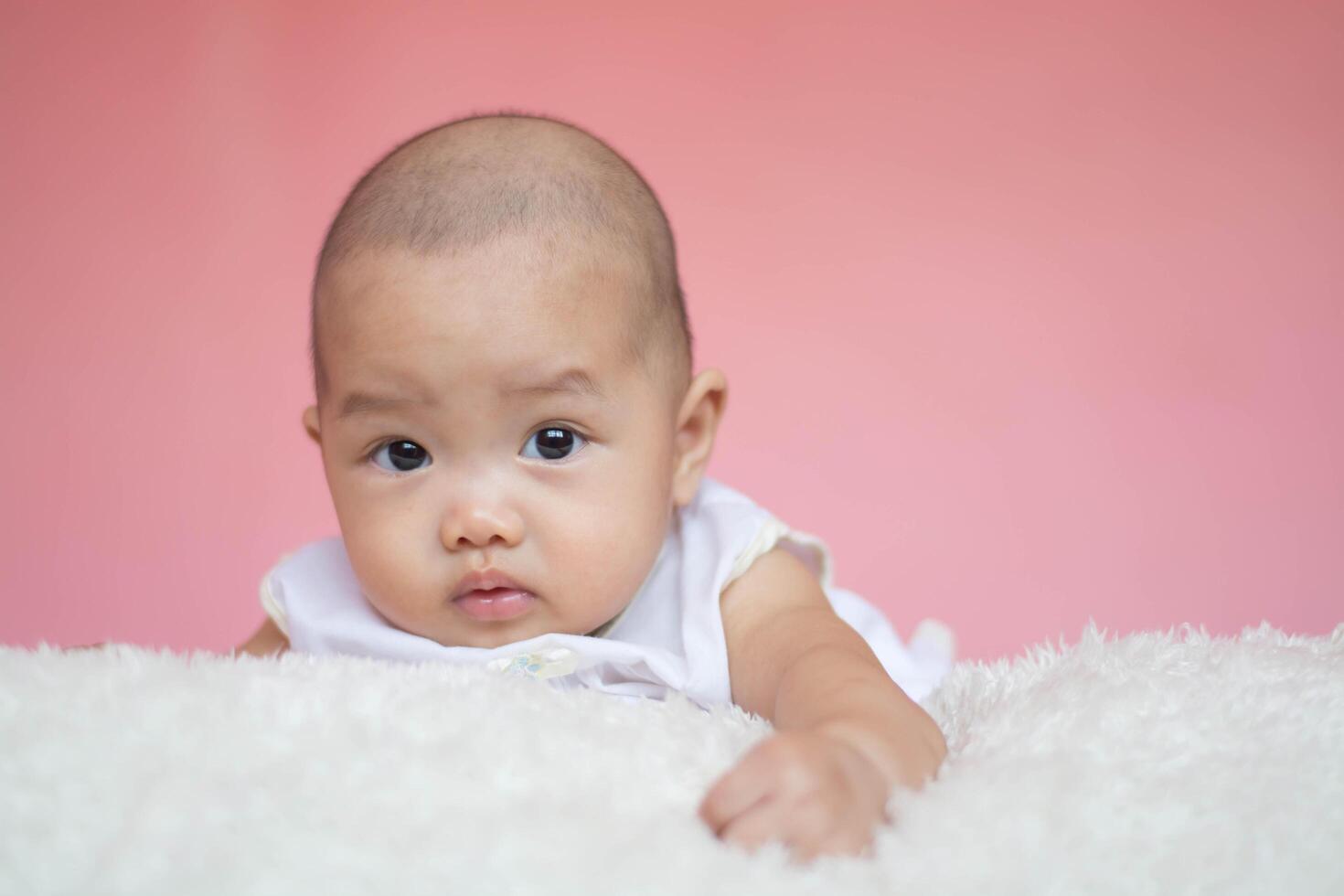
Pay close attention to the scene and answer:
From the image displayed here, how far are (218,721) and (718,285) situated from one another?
2200 millimetres

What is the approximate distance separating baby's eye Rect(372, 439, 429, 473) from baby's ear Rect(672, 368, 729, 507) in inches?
12.2

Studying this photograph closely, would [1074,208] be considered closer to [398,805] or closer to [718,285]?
[718,285]

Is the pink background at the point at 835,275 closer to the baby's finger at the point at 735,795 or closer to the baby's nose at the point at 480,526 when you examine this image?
the baby's nose at the point at 480,526

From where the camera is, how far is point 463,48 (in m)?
2.98

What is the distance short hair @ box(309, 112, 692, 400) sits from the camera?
1.30 metres

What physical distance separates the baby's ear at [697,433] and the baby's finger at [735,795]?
681 mm

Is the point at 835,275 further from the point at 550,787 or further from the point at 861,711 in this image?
the point at 550,787

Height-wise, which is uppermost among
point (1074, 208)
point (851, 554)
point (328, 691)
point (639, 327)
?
point (1074, 208)

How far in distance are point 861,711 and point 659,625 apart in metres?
0.50

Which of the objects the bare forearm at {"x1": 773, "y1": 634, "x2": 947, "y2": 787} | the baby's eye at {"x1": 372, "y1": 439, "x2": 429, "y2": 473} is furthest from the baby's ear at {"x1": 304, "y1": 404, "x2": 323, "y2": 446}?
the bare forearm at {"x1": 773, "y1": 634, "x2": 947, "y2": 787}

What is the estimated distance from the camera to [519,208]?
131cm

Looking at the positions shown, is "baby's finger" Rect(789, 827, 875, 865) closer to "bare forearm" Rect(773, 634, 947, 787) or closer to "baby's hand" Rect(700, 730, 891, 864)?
"baby's hand" Rect(700, 730, 891, 864)

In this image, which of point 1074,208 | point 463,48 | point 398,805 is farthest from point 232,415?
point 398,805

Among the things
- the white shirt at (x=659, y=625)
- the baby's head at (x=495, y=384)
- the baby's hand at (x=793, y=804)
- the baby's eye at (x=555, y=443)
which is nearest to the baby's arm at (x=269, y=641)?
the white shirt at (x=659, y=625)
